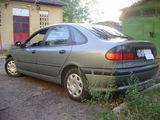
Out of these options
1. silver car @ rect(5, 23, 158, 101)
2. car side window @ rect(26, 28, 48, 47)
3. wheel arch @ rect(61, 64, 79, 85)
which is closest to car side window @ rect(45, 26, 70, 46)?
silver car @ rect(5, 23, 158, 101)

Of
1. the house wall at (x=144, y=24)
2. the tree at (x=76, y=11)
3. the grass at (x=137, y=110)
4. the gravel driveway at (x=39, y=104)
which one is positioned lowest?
the gravel driveway at (x=39, y=104)

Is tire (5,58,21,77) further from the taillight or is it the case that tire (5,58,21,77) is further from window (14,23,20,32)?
window (14,23,20,32)

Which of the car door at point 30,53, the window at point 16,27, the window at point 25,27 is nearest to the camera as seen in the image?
the car door at point 30,53

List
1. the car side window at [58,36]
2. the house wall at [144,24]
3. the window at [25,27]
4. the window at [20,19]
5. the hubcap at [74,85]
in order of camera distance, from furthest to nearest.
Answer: the window at [25,27] < the window at [20,19] < the house wall at [144,24] < the car side window at [58,36] < the hubcap at [74,85]

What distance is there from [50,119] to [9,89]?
2.05 meters

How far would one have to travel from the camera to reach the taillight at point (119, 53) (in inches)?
141

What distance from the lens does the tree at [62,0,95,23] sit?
116 feet

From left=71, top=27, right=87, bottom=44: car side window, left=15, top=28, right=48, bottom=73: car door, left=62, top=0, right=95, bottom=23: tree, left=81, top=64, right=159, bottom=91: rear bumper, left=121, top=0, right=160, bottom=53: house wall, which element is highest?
left=62, top=0, right=95, bottom=23: tree

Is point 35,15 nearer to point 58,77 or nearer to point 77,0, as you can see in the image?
point 58,77

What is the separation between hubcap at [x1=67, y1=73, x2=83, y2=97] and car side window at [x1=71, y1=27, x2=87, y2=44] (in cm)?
68

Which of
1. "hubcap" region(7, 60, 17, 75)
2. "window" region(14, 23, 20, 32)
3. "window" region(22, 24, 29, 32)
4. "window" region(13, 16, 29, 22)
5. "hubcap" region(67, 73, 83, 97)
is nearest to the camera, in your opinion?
"hubcap" region(67, 73, 83, 97)

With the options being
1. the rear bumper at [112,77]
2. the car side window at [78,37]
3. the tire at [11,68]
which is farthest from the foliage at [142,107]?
the tire at [11,68]

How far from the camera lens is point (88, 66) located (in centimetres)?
384

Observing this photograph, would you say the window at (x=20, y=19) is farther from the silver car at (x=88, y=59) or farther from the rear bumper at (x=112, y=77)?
the rear bumper at (x=112, y=77)
